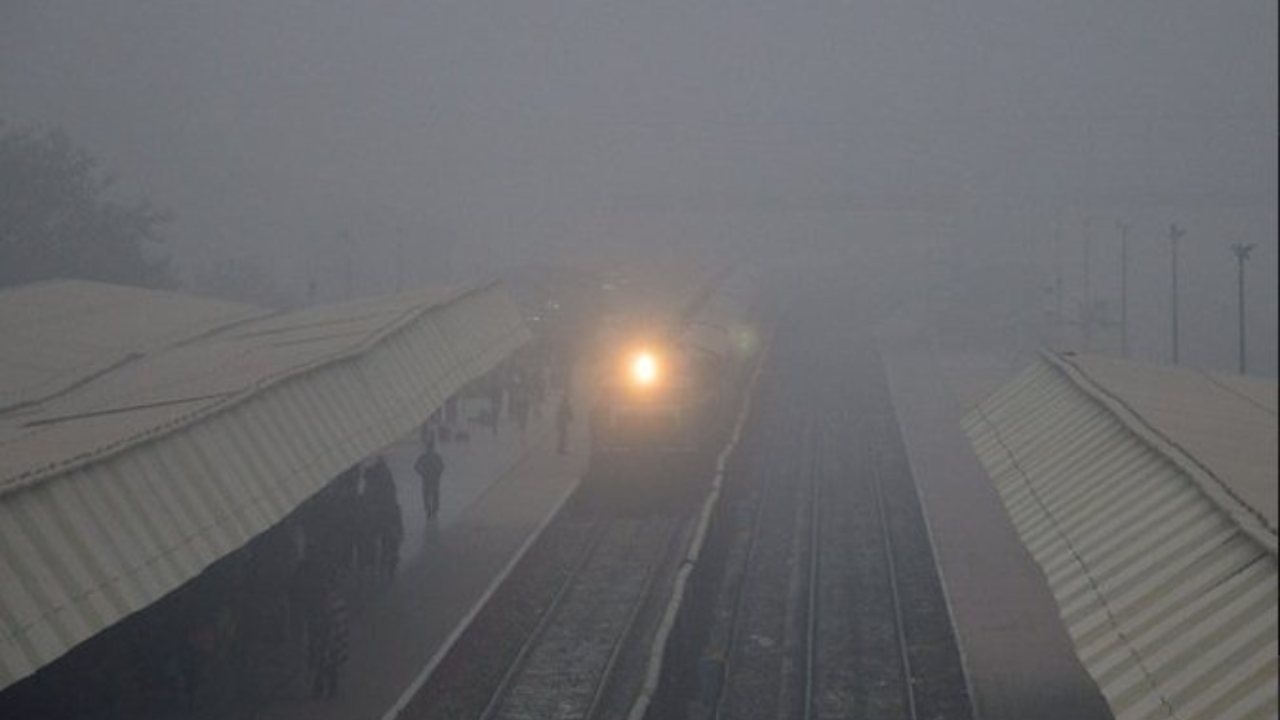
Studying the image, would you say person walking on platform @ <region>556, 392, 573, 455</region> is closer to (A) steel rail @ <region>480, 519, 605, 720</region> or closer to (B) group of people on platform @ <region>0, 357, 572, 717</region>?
(A) steel rail @ <region>480, 519, 605, 720</region>

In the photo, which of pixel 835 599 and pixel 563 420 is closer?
pixel 835 599

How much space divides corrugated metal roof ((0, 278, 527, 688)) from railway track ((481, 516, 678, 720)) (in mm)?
3542

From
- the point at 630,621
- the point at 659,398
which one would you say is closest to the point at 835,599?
the point at 630,621

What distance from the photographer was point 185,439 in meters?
14.7

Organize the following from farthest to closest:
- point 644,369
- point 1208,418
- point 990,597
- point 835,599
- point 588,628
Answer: point 644,369 < point 835,599 < point 990,597 < point 588,628 < point 1208,418

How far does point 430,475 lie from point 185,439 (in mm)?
12282

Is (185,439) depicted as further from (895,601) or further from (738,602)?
(895,601)

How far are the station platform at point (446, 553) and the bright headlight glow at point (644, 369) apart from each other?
2.71m

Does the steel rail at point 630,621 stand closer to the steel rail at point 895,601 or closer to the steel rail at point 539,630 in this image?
the steel rail at point 539,630

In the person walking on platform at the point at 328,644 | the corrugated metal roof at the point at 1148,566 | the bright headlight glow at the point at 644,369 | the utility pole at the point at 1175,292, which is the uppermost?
the corrugated metal roof at the point at 1148,566

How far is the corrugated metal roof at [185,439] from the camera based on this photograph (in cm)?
1129

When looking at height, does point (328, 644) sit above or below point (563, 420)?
above

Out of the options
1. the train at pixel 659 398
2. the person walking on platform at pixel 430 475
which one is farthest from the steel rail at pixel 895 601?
the person walking on platform at pixel 430 475

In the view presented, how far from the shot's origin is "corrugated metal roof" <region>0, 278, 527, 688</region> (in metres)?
11.3
